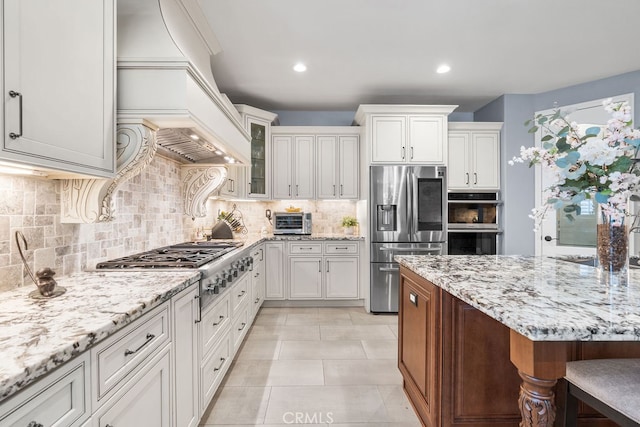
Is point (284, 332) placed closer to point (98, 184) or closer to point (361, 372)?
point (361, 372)

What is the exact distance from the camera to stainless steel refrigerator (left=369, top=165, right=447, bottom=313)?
3.83 metres

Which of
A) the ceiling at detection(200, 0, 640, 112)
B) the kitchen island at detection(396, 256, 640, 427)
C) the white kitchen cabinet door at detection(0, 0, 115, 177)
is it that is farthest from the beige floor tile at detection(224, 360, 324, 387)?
the ceiling at detection(200, 0, 640, 112)

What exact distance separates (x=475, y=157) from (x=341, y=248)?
2127 millimetres

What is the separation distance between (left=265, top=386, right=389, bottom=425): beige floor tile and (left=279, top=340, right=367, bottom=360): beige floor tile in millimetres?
469

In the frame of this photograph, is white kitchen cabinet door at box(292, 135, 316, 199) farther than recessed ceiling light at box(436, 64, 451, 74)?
Yes

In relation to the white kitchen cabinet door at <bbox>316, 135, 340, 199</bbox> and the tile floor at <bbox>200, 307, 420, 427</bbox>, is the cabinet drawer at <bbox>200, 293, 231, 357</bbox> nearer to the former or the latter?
the tile floor at <bbox>200, 307, 420, 427</bbox>

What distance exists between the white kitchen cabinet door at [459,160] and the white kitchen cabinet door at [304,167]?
1810 mm

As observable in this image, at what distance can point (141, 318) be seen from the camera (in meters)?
1.18

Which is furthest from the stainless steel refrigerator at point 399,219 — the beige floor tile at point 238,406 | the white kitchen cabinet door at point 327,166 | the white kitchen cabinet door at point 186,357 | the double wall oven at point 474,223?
the white kitchen cabinet door at point 186,357

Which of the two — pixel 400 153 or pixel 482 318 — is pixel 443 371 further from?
pixel 400 153

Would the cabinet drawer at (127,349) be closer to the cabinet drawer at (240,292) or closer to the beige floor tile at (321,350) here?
the cabinet drawer at (240,292)

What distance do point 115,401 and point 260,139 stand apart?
356 cm

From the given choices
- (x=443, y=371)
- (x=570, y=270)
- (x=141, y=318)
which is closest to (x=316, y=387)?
→ (x=443, y=371)

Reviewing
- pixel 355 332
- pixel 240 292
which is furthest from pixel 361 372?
pixel 240 292
